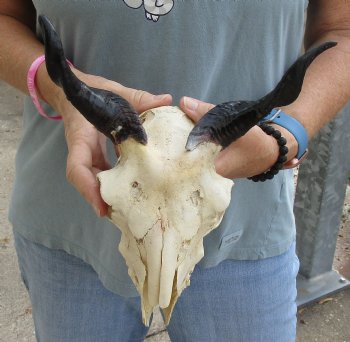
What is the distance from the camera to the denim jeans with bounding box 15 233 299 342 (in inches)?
69.3

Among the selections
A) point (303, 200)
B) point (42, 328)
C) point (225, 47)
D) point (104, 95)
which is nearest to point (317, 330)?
point (303, 200)

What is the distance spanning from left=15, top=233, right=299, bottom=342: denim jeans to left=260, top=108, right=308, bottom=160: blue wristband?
0.40 metres

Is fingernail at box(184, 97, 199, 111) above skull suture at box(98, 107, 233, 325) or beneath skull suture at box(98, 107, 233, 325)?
above

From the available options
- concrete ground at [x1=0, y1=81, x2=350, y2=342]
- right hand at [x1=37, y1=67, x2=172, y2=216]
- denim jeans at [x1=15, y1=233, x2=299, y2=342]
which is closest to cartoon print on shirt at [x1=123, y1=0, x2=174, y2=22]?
right hand at [x1=37, y1=67, x2=172, y2=216]

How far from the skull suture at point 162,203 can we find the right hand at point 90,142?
4 centimetres

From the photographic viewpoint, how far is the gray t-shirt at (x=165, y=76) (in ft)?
4.91

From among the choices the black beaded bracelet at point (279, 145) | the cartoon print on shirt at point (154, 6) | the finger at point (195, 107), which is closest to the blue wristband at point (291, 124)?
the black beaded bracelet at point (279, 145)

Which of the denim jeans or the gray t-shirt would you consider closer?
the gray t-shirt

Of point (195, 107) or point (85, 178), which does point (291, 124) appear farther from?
point (85, 178)

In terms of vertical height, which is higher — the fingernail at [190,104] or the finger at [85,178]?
the fingernail at [190,104]

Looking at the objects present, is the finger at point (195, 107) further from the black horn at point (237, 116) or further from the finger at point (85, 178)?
the finger at point (85, 178)

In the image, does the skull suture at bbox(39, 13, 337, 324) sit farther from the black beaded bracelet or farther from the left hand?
the black beaded bracelet

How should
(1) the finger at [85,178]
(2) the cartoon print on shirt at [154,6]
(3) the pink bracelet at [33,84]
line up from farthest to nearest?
(3) the pink bracelet at [33,84], (2) the cartoon print on shirt at [154,6], (1) the finger at [85,178]

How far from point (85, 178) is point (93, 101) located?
6.9 inches
